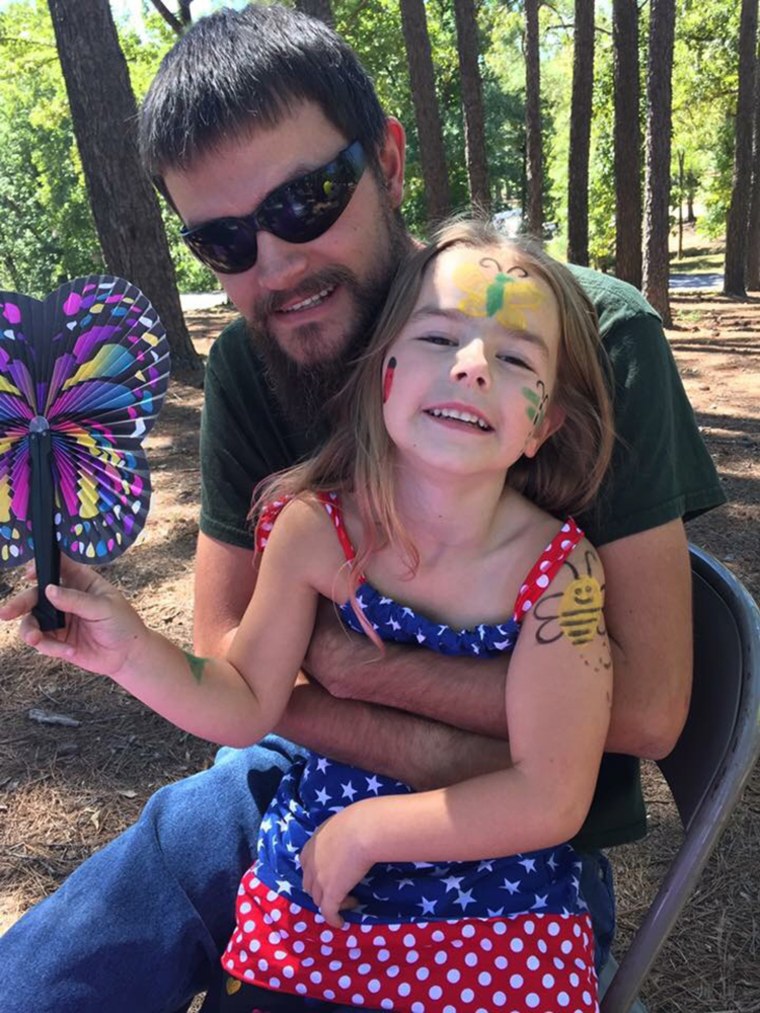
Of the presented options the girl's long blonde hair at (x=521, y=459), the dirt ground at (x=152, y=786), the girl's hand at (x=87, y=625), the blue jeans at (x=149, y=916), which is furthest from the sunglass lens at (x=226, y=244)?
the dirt ground at (x=152, y=786)

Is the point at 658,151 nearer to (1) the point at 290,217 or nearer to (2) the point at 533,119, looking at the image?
(2) the point at 533,119

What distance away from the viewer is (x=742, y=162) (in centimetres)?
1510

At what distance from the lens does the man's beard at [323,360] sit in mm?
1798

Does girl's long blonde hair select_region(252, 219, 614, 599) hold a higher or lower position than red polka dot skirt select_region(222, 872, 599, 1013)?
higher

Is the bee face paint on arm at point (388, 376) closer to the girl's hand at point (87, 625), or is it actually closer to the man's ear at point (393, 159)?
the girl's hand at point (87, 625)

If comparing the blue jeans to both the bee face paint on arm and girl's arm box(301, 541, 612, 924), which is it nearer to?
girl's arm box(301, 541, 612, 924)

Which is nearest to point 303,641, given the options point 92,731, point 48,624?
point 48,624

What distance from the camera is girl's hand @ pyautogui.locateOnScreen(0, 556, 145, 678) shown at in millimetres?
1232

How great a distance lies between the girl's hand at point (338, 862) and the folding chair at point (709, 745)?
0.43 m

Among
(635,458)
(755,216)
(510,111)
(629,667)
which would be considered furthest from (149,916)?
(510,111)

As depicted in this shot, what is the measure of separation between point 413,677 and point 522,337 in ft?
1.98

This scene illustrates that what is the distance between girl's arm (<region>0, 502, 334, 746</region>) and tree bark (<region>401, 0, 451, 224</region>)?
9914 millimetres

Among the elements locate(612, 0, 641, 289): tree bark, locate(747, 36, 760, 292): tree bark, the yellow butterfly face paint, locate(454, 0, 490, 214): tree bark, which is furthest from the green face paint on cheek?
locate(747, 36, 760, 292): tree bark

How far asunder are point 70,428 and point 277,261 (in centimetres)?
70
